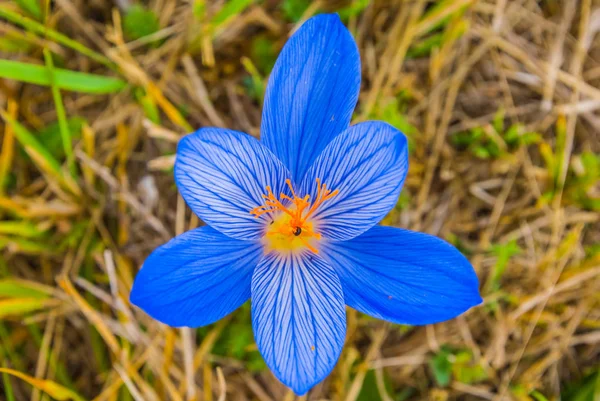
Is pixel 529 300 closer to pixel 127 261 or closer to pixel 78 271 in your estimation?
pixel 127 261

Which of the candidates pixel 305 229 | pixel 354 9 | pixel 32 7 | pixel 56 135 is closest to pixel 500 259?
pixel 305 229

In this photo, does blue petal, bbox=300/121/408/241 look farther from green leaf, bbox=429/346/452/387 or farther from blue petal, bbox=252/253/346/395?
green leaf, bbox=429/346/452/387

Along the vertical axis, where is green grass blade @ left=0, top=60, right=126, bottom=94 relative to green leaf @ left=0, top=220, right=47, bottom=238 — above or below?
above

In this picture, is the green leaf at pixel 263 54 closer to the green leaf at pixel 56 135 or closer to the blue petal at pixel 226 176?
the green leaf at pixel 56 135

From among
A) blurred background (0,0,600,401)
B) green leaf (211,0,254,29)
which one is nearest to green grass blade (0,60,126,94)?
blurred background (0,0,600,401)

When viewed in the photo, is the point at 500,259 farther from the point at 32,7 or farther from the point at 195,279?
the point at 32,7
